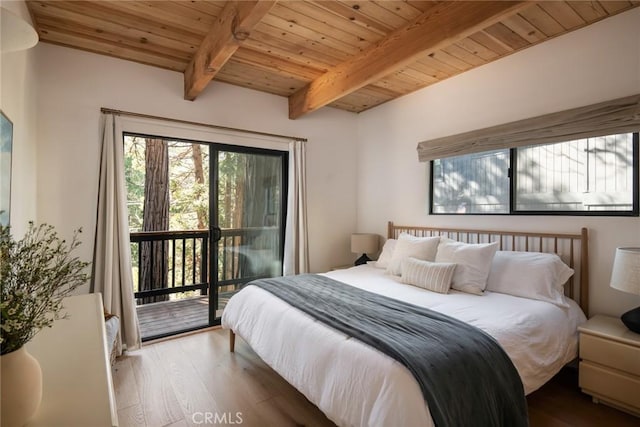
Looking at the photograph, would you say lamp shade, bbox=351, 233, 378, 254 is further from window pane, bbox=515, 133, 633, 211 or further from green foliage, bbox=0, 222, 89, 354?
green foliage, bbox=0, 222, 89, 354

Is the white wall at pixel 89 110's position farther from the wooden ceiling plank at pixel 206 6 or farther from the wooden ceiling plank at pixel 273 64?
the wooden ceiling plank at pixel 206 6

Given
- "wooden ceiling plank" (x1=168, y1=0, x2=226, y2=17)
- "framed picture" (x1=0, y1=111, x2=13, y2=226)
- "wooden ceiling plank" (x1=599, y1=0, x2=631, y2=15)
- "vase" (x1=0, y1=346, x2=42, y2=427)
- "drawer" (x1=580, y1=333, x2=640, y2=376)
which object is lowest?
"drawer" (x1=580, y1=333, x2=640, y2=376)

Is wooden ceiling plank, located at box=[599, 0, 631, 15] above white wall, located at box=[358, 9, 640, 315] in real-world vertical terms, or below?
above

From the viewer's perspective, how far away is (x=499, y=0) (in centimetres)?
185

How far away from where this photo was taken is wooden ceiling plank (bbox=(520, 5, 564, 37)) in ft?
7.41

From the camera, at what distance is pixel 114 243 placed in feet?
9.12

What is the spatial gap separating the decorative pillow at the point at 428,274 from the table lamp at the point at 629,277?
3.26ft

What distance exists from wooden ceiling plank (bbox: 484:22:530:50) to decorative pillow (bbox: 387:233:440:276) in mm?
1801

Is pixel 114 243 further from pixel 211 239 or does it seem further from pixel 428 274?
pixel 428 274

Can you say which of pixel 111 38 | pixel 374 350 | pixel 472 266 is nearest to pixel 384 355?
pixel 374 350

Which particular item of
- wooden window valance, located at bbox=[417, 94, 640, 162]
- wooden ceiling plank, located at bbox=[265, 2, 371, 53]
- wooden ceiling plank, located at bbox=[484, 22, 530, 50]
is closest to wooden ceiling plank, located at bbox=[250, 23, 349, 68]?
wooden ceiling plank, located at bbox=[265, 2, 371, 53]

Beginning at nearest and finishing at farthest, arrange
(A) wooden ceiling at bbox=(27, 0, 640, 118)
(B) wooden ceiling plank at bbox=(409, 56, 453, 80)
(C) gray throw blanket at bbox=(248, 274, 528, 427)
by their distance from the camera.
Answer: (C) gray throw blanket at bbox=(248, 274, 528, 427) → (A) wooden ceiling at bbox=(27, 0, 640, 118) → (B) wooden ceiling plank at bbox=(409, 56, 453, 80)

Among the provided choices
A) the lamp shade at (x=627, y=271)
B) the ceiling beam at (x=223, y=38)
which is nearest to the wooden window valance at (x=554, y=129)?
the lamp shade at (x=627, y=271)

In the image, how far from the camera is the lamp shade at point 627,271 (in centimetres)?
189
